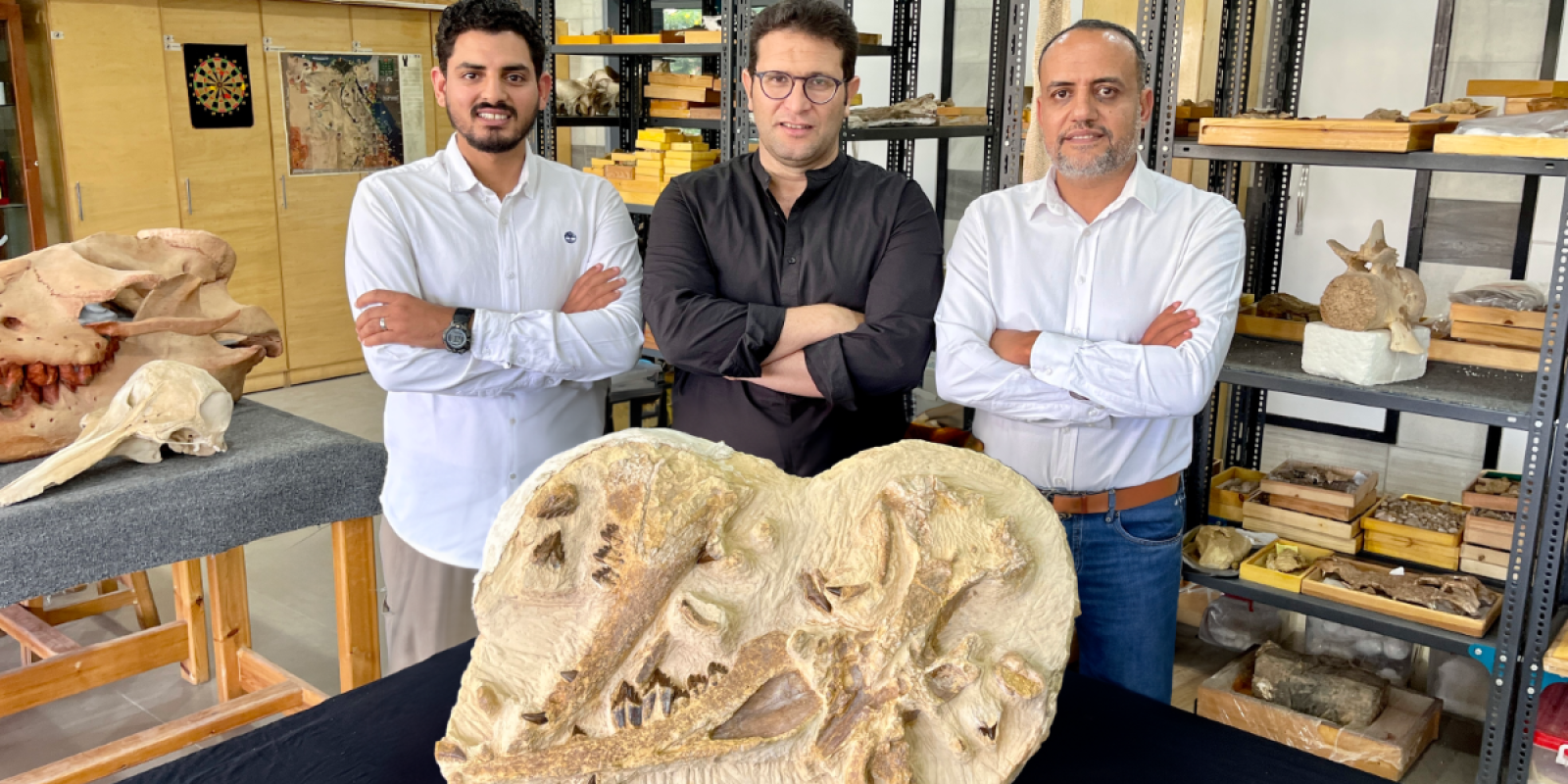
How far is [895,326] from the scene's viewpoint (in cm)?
229

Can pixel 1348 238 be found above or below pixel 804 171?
below

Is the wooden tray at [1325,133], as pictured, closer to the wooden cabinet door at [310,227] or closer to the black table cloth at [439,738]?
the black table cloth at [439,738]

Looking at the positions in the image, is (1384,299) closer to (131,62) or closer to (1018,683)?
(1018,683)

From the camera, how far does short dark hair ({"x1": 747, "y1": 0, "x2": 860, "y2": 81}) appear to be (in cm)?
224

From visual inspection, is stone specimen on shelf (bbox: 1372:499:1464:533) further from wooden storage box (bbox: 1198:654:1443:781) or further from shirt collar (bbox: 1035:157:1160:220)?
shirt collar (bbox: 1035:157:1160:220)

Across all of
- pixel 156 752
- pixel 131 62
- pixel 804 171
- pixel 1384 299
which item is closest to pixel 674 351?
pixel 804 171

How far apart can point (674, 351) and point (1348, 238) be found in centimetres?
380

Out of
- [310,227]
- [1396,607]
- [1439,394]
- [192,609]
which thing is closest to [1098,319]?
[1439,394]

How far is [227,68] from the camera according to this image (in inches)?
269

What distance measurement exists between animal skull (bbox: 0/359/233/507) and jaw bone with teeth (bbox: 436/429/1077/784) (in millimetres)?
1628

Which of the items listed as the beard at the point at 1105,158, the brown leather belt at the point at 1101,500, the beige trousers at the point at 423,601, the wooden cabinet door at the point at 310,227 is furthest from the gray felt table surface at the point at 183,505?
the wooden cabinet door at the point at 310,227

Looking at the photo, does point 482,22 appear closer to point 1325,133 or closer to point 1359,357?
point 1325,133

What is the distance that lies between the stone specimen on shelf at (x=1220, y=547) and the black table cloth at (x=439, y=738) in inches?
58.1

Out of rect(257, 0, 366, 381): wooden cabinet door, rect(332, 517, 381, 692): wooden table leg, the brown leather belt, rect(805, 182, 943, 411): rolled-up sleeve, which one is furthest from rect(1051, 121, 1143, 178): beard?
rect(257, 0, 366, 381): wooden cabinet door
